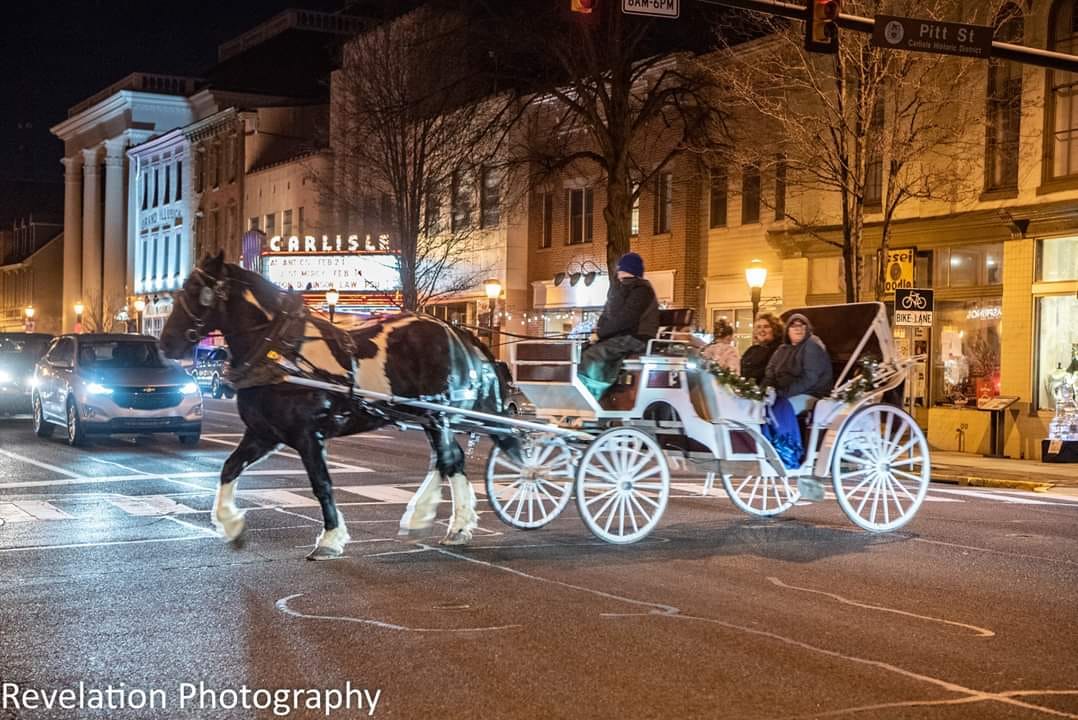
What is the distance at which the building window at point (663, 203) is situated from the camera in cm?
3341

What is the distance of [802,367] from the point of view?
11820 mm

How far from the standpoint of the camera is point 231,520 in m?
10.0

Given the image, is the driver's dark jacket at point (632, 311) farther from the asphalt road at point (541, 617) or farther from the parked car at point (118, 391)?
the parked car at point (118, 391)

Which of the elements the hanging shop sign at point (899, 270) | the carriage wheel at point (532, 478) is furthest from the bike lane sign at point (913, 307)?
the carriage wheel at point (532, 478)

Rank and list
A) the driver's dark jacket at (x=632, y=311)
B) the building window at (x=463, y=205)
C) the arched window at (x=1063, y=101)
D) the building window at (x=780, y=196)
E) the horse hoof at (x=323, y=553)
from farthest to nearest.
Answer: the building window at (x=463, y=205) → the building window at (x=780, y=196) → the arched window at (x=1063, y=101) → the driver's dark jacket at (x=632, y=311) → the horse hoof at (x=323, y=553)

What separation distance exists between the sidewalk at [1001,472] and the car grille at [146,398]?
12.0 meters

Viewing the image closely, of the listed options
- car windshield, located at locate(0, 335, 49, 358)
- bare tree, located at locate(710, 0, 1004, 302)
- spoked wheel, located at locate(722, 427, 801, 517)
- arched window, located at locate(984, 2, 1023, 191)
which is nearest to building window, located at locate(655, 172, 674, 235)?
bare tree, located at locate(710, 0, 1004, 302)

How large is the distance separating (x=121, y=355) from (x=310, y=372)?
1278cm

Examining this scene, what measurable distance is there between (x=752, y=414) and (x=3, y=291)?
86.7 m

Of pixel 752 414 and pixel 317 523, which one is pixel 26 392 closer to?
pixel 317 523

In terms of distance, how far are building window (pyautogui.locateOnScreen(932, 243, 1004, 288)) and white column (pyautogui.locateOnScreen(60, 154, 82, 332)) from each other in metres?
63.7

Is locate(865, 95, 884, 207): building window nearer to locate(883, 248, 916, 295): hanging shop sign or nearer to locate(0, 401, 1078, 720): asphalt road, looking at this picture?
locate(883, 248, 916, 295): hanging shop sign

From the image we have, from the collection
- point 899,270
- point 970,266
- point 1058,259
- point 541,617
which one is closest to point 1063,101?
point 1058,259

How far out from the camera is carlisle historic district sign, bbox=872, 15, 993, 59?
14594 mm
